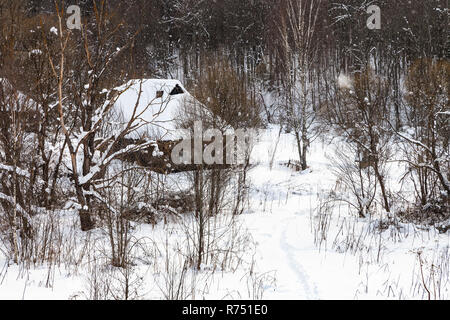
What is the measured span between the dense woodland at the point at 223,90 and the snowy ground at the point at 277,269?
0.58 meters

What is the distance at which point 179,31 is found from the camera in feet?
116

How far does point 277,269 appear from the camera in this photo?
6.00 m

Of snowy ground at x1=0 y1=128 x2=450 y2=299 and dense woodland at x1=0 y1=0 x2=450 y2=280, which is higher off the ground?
dense woodland at x1=0 y1=0 x2=450 y2=280

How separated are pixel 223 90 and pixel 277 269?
24.3 feet

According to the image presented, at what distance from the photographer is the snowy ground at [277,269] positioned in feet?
16.1

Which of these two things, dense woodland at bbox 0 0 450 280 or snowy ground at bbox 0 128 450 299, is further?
dense woodland at bbox 0 0 450 280

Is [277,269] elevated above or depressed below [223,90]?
below

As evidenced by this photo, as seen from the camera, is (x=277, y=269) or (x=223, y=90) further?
(x=223, y=90)

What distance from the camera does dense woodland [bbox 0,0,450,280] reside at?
7.58 metres

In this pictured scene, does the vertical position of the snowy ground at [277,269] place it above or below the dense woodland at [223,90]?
below

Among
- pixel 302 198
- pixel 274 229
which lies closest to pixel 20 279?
pixel 274 229

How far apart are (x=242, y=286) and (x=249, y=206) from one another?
7037 millimetres

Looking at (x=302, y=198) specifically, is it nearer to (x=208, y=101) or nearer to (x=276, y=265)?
(x=208, y=101)

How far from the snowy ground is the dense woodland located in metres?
0.58
